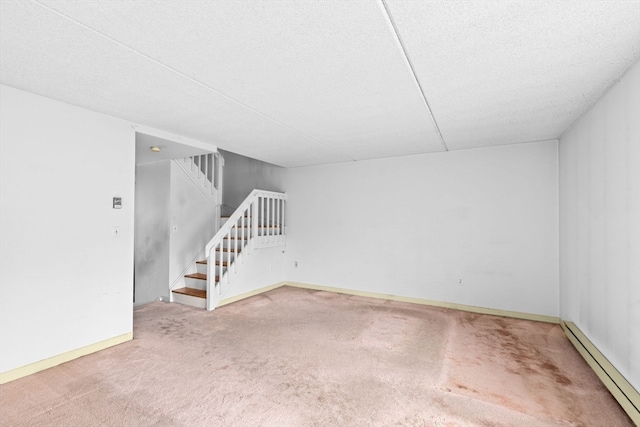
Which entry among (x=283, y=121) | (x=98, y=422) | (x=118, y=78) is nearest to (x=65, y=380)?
(x=98, y=422)

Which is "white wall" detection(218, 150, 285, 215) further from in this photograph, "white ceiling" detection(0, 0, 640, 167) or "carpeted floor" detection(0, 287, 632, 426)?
"carpeted floor" detection(0, 287, 632, 426)

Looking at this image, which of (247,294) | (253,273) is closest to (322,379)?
(247,294)

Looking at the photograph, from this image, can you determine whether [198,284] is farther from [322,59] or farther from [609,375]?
[609,375]

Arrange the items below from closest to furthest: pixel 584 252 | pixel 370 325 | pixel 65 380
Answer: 1. pixel 65 380
2. pixel 584 252
3. pixel 370 325

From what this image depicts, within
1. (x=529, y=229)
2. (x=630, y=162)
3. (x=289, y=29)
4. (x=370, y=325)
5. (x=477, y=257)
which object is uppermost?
(x=289, y=29)

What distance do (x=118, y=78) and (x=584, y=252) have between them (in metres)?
4.43

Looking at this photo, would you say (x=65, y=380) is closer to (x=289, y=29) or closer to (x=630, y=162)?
(x=289, y=29)

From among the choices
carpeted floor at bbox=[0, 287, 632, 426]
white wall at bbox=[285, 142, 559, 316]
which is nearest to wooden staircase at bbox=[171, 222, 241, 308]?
carpeted floor at bbox=[0, 287, 632, 426]

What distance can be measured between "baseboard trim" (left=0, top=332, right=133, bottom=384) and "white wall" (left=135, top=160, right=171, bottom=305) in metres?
1.76

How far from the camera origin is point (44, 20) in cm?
158

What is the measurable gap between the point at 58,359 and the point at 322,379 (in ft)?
7.74

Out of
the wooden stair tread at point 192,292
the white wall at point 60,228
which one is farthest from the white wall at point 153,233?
the white wall at point 60,228

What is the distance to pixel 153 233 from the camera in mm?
4863

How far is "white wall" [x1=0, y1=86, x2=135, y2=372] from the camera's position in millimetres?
2410
